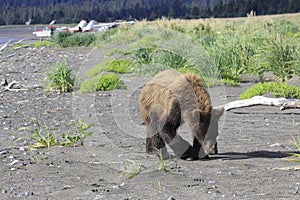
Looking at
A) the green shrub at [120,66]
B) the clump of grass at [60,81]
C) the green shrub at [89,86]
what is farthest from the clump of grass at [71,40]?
the green shrub at [89,86]

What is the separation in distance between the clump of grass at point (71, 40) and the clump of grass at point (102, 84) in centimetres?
2033

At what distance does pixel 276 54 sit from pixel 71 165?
852cm

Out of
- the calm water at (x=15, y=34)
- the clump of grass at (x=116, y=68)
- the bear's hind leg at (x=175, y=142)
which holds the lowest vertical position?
the calm water at (x=15, y=34)

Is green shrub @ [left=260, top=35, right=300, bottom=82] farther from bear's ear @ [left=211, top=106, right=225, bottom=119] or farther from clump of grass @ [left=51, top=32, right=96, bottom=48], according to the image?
clump of grass @ [left=51, top=32, right=96, bottom=48]

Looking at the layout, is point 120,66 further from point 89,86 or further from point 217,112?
point 217,112

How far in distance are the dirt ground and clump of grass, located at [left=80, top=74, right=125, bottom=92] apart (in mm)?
2289

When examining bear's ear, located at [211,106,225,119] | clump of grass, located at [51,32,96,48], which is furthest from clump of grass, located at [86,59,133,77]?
clump of grass, located at [51,32,96,48]

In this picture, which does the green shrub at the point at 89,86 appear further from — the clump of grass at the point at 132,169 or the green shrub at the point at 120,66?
the clump of grass at the point at 132,169

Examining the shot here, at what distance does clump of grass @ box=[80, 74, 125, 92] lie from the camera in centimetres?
1372

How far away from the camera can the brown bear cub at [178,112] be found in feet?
21.5

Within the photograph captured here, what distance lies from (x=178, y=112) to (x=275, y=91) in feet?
18.6

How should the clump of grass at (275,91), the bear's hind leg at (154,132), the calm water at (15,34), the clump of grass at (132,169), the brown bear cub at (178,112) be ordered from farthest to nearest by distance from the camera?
the calm water at (15,34), the clump of grass at (275,91), the bear's hind leg at (154,132), the brown bear cub at (178,112), the clump of grass at (132,169)

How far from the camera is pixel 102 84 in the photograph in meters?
13.9

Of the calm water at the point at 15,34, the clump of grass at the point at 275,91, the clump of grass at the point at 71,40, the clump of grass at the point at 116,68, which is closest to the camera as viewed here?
the clump of grass at the point at 275,91
